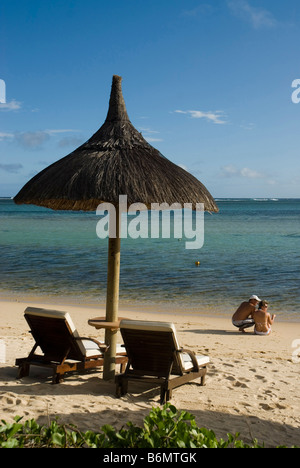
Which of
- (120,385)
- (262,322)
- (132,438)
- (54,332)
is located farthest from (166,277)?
(132,438)

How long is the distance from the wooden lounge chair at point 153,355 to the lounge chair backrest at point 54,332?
25.5 inches

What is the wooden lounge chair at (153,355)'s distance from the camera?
→ 204 inches

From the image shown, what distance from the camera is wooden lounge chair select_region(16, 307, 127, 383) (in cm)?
560

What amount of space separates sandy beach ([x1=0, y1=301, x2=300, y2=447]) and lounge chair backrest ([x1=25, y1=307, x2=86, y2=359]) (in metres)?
0.37

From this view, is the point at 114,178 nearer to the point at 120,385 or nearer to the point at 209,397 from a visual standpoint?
the point at 120,385

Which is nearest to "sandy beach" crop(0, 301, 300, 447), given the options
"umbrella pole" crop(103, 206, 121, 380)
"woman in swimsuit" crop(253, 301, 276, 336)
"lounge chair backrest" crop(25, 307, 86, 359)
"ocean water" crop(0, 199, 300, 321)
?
"lounge chair backrest" crop(25, 307, 86, 359)

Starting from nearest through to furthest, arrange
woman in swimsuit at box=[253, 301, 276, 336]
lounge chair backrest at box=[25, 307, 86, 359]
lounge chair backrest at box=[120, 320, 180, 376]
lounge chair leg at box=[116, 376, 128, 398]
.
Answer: lounge chair backrest at box=[120, 320, 180, 376], lounge chair leg at box=[116, 376, 128, 398], lounge chair backrest at box=[25, 307, 86, 359], woman in swimsuit at box=[253, 301, 276, 336]

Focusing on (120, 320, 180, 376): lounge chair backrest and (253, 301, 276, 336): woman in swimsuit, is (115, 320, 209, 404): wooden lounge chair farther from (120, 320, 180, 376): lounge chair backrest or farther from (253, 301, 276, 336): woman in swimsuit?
(253, 301, 276, 336): woman in swimsuit

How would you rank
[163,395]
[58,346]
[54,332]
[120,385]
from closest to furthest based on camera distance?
1. [163,395]
2. [120,385]
3. [54,332]
4. [58,346]

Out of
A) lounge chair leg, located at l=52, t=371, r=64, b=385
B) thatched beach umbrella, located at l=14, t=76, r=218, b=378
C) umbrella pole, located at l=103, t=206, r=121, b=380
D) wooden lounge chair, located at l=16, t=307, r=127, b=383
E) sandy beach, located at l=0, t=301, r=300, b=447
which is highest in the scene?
thatched beach umbrella, located at l=14, t=76, r=218, b=378

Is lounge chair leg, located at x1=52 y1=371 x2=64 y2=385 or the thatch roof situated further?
lounge chair leg, located at x1=52 y1=371 x2=64 y2=385

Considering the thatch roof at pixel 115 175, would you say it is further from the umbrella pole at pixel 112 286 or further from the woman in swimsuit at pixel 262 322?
the woman in swimsuit at pixel 262 322

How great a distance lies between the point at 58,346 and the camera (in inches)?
229

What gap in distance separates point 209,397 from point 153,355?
0.84 metres
